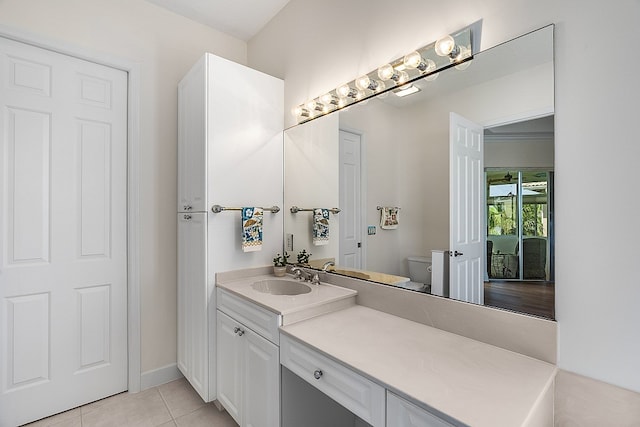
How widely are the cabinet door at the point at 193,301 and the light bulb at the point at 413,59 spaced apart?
4.64 feet

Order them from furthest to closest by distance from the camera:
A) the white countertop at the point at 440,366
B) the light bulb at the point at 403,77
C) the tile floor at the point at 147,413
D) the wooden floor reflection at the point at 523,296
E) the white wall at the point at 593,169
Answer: the tile floor at the point at 147,413
the light bulb at the point at 403,77
the wooden floor reflection at the point at 523,296
the white wall at the point at 593,169
the white countertop at the point at 440,366

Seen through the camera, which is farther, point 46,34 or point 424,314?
point 46,34

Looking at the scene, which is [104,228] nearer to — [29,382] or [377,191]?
[29,382]

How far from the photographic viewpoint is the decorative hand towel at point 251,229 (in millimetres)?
1989

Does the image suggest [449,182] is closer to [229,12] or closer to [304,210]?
[304,210]

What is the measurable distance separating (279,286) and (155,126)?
1.49 metres

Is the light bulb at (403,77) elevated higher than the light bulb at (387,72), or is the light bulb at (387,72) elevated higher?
the light bulb at (387,72)

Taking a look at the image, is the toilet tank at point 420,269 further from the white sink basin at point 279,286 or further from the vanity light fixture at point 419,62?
the vanity light fixture at point 419,62

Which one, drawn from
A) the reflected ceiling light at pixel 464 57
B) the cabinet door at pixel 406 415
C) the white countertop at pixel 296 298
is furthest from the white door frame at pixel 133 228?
the reflected ceiling light at pixel 464 57

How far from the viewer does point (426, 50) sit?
1.38 m

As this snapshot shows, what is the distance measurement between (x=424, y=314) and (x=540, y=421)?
558 mm

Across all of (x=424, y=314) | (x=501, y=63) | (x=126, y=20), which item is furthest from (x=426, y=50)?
(x=126, y=20)

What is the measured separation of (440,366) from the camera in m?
1.00

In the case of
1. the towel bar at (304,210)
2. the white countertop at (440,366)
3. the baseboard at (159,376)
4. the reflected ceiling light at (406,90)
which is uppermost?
the reflected ceiling light at (406,90)
